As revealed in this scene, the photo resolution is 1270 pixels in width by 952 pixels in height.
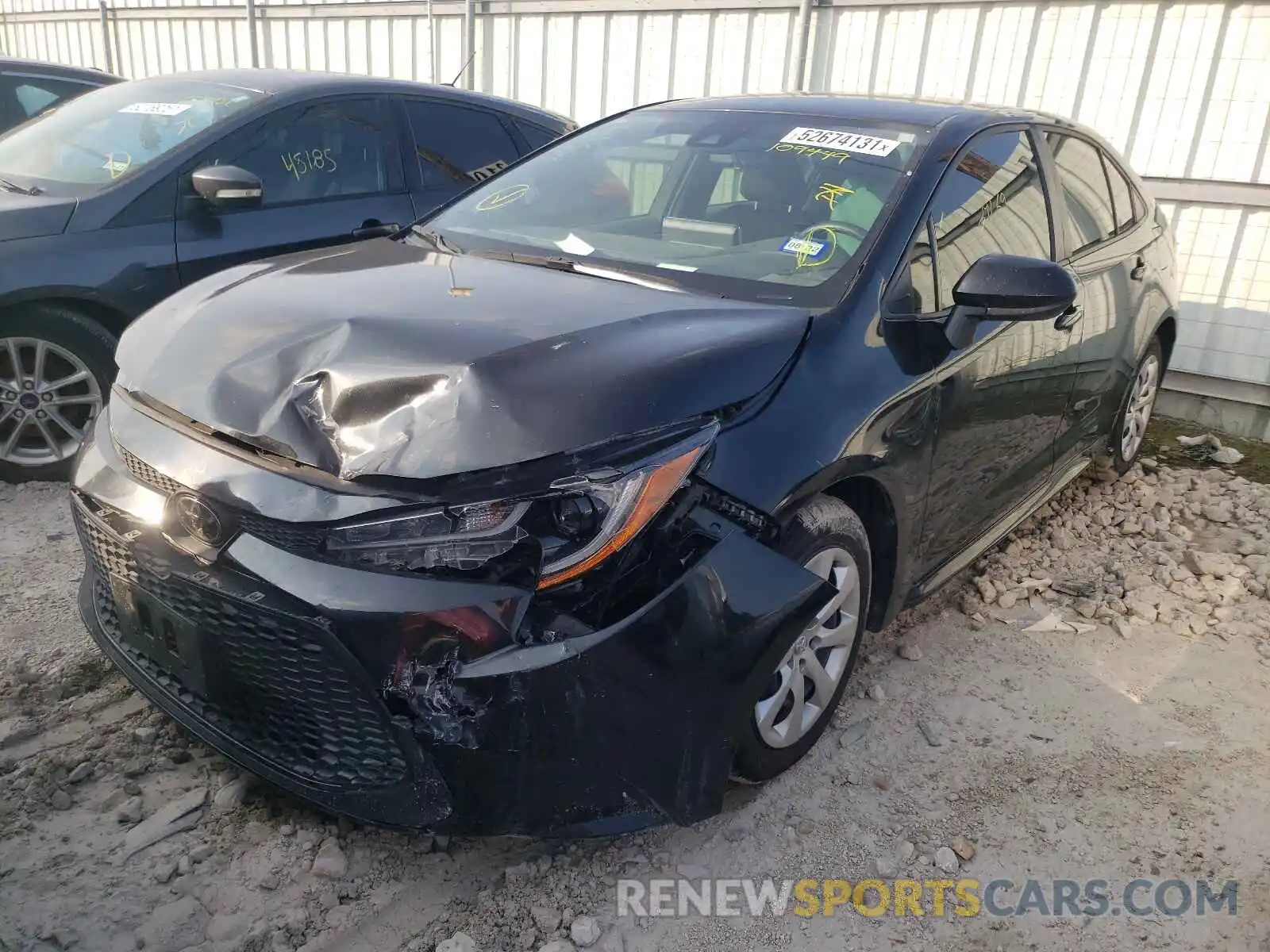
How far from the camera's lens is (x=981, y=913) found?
2.29 m

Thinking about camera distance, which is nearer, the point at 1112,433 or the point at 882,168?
the point at 882,168

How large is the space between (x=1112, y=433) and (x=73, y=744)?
167 inches

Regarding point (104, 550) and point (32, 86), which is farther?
Answer: point (32, 86)

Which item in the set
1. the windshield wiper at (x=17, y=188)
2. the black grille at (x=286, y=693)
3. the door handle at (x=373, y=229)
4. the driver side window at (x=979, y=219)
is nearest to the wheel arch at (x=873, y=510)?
the driver side window at (x=979, y=219)

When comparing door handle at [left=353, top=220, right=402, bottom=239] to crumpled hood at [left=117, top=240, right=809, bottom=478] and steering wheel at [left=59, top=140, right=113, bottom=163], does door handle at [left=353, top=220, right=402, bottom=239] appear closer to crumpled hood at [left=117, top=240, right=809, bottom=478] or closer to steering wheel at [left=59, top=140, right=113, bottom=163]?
steering wheel at [left=59, top=140, right=113, bottom=163]

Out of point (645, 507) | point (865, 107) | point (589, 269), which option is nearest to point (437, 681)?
point (645, 507)

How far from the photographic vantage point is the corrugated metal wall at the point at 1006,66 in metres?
5.82

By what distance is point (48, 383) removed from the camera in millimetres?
3881

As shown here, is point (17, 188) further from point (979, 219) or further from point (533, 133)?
point (979, 219)

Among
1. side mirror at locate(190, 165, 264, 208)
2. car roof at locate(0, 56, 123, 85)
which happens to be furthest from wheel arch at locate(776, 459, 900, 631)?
car roof at locate(0, 56, 123, 85)

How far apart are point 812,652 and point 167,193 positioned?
3.21 meters

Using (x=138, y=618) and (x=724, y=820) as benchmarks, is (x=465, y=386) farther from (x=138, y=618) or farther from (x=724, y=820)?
(x=724, y=820)

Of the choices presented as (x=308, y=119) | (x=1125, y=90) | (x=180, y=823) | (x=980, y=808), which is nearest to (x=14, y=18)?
(x=308, y=119)

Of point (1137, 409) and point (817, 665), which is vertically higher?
point (817, 665)
